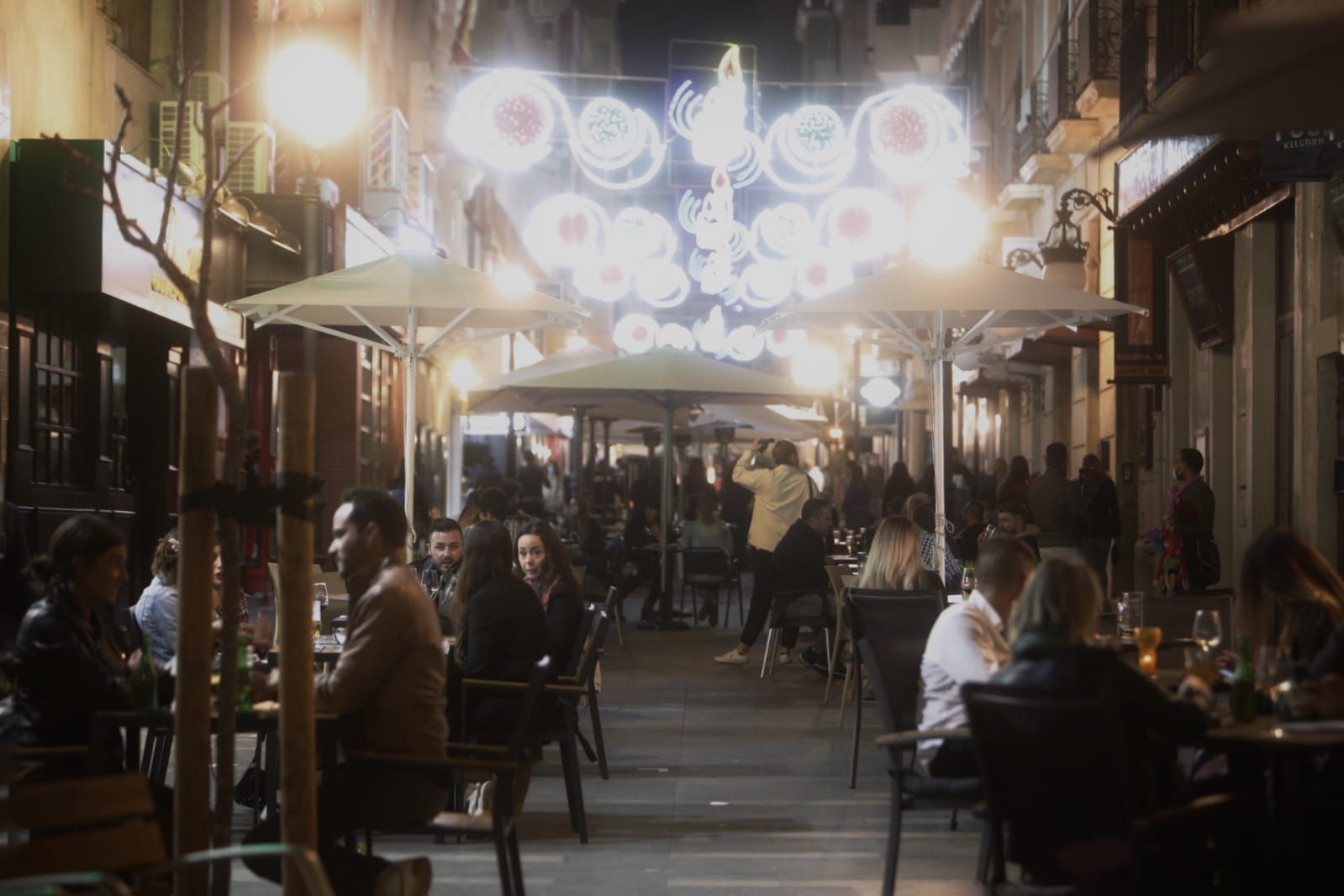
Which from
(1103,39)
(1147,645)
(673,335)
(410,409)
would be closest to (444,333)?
(410,409)

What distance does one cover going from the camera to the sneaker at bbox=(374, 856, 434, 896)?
6.40 metres

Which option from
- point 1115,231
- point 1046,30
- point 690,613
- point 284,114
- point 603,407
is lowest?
point 690,613

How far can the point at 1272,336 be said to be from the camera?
53.1ft

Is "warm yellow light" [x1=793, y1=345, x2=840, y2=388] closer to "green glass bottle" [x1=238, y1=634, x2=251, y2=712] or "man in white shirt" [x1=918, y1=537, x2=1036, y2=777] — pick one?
"man in white shirt" [x1=918, y1=537, x2=1036, y2=777]

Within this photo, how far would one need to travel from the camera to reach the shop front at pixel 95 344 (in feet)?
45.4

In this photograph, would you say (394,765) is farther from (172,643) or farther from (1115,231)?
(1115,231)

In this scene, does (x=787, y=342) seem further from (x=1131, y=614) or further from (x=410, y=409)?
(x=1131, y=614)

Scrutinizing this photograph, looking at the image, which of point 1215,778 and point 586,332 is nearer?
point 1215,778

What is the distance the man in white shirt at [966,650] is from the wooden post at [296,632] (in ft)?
8.03

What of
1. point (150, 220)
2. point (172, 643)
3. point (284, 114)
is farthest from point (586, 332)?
point (172, 643)

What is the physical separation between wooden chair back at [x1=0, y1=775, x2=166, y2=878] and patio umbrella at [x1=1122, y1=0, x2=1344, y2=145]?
2959 mm

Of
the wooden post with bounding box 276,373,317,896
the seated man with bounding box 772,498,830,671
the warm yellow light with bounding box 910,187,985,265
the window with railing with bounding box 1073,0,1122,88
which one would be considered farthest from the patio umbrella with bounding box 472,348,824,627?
the wooden post with bounding box 276,373,317,896

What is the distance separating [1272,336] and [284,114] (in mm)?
11304

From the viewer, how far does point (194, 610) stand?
17.9ft
